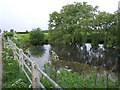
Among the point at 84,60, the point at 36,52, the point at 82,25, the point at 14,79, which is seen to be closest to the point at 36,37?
the point at 82,25

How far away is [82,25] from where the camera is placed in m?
41.0

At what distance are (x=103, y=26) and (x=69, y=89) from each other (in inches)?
1382

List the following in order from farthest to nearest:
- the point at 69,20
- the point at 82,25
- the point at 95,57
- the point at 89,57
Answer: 1. the point at 69,20
2. the point at 82,25
3. the point at 89,57
4. the point at 95,57

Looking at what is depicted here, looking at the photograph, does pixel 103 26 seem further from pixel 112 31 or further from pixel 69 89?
pixel 69 89

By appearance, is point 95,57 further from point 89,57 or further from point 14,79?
point 14,79

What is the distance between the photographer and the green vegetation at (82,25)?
37.4 metres

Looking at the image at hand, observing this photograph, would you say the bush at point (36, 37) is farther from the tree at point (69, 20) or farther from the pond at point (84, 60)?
the pond at point (84, 60)

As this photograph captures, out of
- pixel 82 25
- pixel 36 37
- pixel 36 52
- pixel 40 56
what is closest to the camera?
pixel 40 56

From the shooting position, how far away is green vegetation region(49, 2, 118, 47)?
3744 centimetres

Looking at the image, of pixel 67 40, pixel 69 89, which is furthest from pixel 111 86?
pixel 67 40

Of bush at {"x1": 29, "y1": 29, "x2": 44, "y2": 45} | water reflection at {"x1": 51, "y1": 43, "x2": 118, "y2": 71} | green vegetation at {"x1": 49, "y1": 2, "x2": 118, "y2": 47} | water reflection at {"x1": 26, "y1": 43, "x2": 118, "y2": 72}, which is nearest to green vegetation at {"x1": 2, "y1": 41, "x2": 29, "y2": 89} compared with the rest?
water reflection at {"x1": 26, "y1": 43, "x2": 118, "y2": 72}

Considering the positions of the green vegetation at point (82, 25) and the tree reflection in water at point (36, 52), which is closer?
the tree reflection in water at point (36, 52)

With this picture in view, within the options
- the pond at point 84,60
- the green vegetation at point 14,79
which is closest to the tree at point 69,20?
the pond at point 84,60

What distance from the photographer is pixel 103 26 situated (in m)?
39.1
